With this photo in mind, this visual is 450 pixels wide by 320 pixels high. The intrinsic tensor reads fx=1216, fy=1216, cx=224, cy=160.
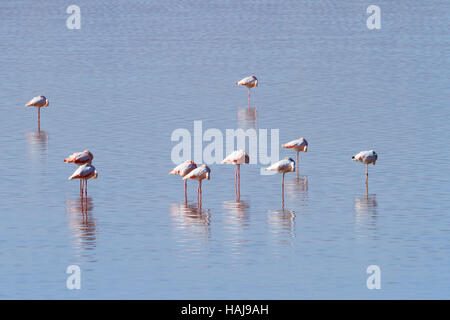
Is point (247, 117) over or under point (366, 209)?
over

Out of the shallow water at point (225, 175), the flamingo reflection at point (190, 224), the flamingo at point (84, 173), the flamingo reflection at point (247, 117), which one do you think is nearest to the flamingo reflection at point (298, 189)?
the shallow water at point (225, 175)

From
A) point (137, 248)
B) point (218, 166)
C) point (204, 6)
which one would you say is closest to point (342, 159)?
point (218, 166)

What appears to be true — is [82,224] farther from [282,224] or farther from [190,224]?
[282,224]

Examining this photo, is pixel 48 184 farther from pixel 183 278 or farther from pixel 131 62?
pixel 131 62

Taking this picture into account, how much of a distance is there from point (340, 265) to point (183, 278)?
3.03 m

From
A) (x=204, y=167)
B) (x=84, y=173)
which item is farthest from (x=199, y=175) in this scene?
(x=84, y=173)

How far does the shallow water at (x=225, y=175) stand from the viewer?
2222 cm

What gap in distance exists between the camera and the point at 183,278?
71.6 ft

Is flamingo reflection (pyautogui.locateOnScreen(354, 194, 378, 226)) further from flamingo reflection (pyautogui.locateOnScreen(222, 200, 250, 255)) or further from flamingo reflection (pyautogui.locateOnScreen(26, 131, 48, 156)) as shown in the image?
flamingo reflection (pyautogui.locateOnScreen(26, 131, 48, 156))

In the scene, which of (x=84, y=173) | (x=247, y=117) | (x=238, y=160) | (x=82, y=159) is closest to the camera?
(x=84, y=173)

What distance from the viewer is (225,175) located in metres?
31.6

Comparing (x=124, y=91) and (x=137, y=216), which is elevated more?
(x=124, y=91)
